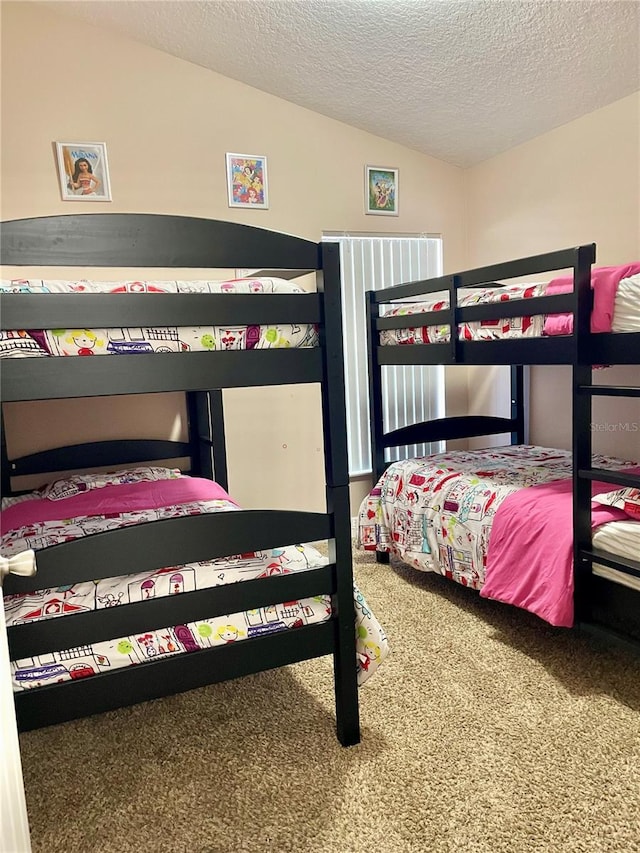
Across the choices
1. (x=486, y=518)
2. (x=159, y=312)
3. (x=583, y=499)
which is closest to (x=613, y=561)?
(x=583, y=499)

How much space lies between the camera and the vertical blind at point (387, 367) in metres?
3.61

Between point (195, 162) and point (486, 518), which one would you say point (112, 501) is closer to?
point (486, 518)

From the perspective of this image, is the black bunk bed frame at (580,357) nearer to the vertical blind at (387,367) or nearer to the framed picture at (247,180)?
the vertical blind at (387,367)

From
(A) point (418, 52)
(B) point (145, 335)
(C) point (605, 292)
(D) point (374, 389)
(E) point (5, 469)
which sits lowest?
(E) point (5, 469)

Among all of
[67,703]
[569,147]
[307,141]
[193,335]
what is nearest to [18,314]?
[193,335]

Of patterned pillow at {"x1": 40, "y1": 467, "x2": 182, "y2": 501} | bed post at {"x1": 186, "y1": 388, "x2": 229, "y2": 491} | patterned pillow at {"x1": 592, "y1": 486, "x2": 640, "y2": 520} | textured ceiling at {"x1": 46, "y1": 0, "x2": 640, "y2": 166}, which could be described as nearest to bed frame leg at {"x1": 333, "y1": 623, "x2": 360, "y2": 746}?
patterned pillow at {"x1": 592, "y1": 486, "x2": 640, "y2": 520}

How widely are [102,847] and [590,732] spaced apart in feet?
4.37

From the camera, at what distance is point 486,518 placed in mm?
2482

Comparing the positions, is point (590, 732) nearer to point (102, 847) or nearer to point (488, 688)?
point (488, 688)

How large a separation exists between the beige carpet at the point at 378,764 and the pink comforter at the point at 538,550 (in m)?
0.20

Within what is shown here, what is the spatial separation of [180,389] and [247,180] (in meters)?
2.18

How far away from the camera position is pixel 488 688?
201cm

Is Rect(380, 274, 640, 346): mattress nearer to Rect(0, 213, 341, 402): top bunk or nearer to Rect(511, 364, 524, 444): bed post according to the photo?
Rect(511, 364, 524, 444): bed post

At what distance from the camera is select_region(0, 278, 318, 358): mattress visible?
132cm
